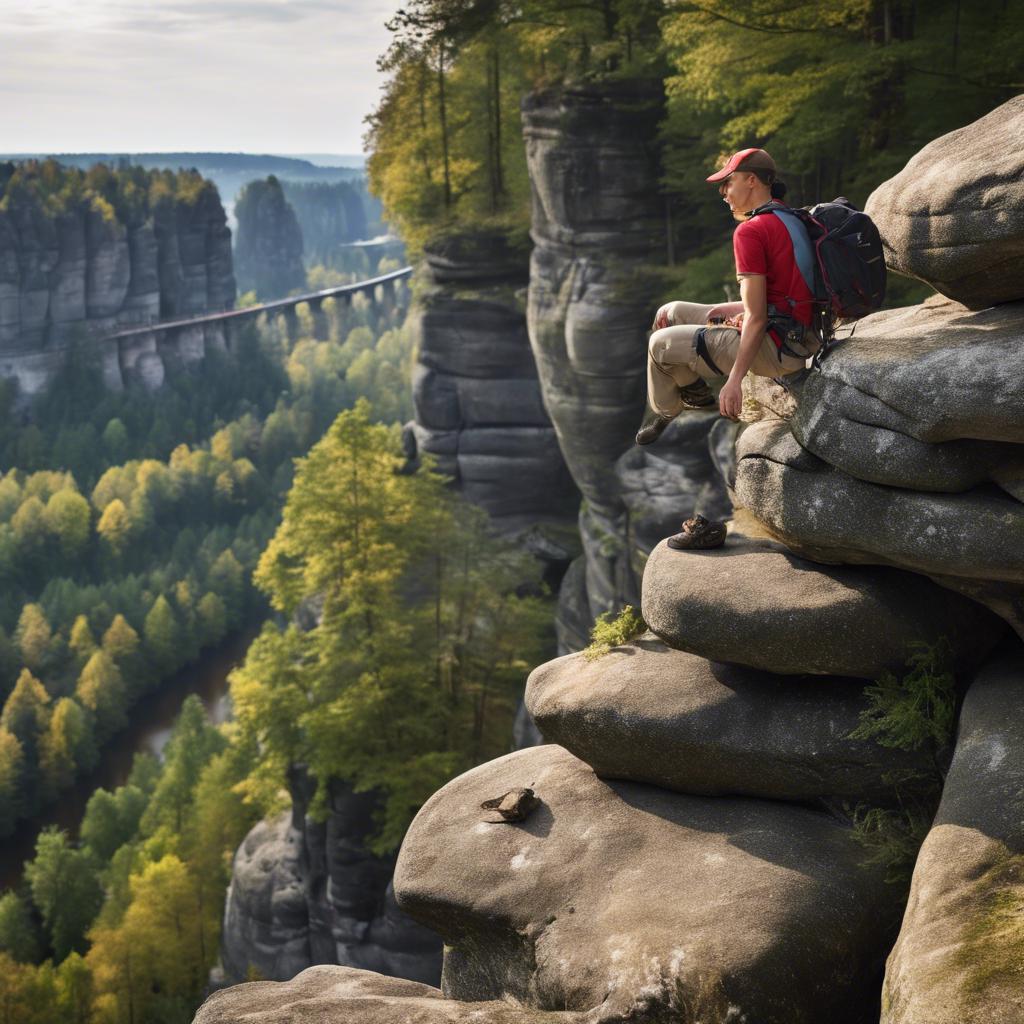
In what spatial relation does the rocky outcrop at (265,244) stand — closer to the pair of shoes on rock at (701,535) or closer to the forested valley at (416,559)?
the forested valley at (416,559)

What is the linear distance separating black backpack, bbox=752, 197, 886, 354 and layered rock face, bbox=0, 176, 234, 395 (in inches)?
3937

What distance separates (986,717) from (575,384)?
85.9 ft

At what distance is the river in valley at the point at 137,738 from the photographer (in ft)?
175

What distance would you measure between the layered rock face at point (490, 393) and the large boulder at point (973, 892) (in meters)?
33.2

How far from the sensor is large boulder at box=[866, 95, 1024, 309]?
8.30 metres

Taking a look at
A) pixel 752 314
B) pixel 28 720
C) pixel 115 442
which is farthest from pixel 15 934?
pixel 115 442

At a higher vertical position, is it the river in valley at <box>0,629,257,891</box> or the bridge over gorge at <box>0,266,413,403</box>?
the bridge over gorge at <box>0,266,413,403</box>

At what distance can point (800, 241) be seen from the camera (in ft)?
29.0

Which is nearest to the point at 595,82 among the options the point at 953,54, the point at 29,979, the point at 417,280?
the point at 953,54

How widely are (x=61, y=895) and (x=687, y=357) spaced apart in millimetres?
41169

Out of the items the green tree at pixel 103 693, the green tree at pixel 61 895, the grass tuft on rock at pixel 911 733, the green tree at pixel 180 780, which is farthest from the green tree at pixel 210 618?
the grass tuft on rock at pixel 911 733

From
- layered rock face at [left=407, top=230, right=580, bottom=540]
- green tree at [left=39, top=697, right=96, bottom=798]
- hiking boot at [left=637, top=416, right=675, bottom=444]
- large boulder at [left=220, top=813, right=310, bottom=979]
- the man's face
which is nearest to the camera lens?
the man's face

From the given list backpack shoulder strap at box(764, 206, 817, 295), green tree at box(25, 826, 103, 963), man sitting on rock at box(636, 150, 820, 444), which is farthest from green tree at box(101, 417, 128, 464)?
backpack shoulder strap at box(764, 206, 817, 295)

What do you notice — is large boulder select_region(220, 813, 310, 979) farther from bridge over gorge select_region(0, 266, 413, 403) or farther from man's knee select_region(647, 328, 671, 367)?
bridge over gorge select_region(0, 266, 413, 403)
